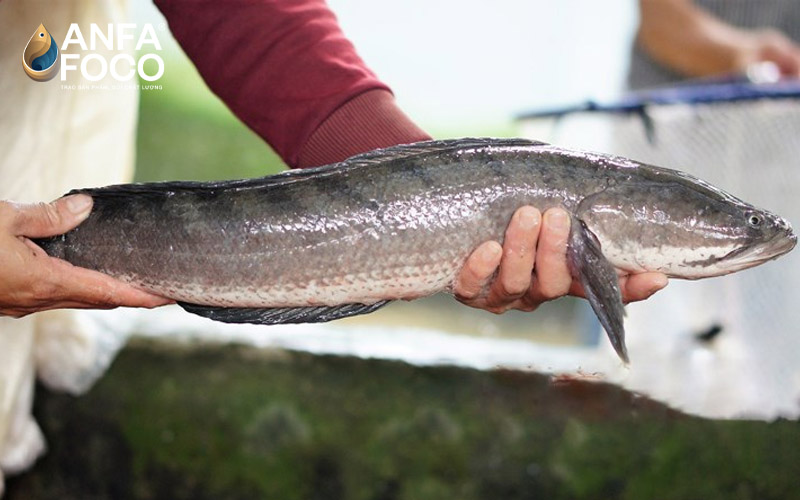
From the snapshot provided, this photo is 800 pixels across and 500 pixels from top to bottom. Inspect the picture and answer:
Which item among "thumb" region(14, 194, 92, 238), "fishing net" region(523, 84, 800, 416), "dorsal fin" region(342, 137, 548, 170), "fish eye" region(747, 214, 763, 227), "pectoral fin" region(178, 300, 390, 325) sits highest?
"dorsal fin" region(342, 137, 548, 170)

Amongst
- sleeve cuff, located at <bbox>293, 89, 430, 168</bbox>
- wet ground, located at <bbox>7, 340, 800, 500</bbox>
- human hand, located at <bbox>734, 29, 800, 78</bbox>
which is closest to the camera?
sleeve cuff, located at <bbox>293, 89, 430, 168</bbox>

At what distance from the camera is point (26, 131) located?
7.53 ft

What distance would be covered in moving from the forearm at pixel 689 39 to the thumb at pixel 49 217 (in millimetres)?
2627

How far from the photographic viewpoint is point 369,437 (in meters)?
2.59

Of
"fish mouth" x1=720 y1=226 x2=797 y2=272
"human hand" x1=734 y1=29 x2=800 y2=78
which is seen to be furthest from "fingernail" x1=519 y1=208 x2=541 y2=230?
"human hand" x1=734 y1=29 x2=800 y2=78

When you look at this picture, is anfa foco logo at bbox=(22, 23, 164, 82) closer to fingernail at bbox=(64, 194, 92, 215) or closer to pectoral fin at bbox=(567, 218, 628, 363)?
fingernail at bbox=(64, 194, 92, 215)

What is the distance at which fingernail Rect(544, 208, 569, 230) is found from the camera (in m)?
1.60

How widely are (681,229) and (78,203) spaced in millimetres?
1009

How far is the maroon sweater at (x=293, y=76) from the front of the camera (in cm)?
198

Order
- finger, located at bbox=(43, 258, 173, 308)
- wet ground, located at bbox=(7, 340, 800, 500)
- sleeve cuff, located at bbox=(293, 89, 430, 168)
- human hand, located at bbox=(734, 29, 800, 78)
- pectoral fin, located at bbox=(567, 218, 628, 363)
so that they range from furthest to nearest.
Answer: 1. human hand, located at bbox=(734, 29, 800, 78)
2. wet ground, located at bbox=(7, 340, 800, 500)
3. sleeve cuff, located at bbox=(293, 89, 430, 168)
4. finger, located at bbox=(43, 258, 173, 308)
5. pectoral fin, located at bbox=(567, 218, 628, 363)

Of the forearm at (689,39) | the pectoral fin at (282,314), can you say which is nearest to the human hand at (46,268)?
the pectoral fin at (282,314)

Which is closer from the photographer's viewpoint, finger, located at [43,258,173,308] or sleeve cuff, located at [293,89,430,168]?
finger, located at [43,258,173,308]

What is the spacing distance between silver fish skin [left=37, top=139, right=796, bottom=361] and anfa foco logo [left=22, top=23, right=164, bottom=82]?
27.1 inches

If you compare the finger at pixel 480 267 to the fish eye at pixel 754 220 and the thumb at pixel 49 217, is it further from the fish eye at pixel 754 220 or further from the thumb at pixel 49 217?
the thumb at pixel 49 217
